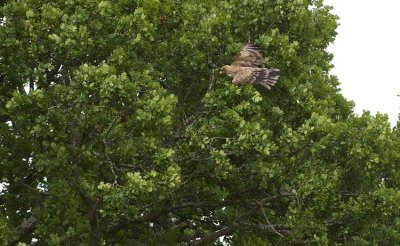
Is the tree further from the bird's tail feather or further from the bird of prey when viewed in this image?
the bird's tail feather

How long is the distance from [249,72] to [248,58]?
A: 1.73ft

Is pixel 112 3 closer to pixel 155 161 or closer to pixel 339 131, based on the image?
pixel 155 161

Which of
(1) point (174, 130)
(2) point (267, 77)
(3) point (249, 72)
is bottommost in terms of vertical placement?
(2) point (267, 77)

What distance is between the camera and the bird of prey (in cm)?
1508

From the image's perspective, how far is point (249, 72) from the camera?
49.6ft

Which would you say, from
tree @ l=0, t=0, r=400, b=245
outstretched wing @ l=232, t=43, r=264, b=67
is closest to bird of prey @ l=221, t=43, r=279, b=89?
outstretched wing @ l=232, t=43, r=264, b=67

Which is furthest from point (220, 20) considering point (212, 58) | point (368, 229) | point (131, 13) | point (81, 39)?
point (368, 229)

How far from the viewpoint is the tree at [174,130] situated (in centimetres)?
1460

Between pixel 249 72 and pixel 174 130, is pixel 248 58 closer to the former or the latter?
pixel 249 72

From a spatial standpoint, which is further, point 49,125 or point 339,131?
point 339,131

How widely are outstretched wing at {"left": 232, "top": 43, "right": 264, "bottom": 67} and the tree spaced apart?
0.39 m

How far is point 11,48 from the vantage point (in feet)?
50.8

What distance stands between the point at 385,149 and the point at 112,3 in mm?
8520

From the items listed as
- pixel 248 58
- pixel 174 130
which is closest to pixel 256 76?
pixel 248 58
